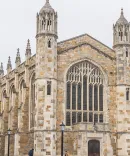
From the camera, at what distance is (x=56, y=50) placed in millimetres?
48031

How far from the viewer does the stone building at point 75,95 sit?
46219 mm

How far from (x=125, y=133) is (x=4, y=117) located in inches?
748

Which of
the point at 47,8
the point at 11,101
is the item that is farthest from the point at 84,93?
the point at 11,101

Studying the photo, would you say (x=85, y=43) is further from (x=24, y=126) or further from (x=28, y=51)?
(x=24, y=126)

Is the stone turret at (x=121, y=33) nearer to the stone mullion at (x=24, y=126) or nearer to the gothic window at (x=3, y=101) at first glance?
the stone mullion at (x=24, y=126)

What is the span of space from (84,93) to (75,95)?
3.69ft

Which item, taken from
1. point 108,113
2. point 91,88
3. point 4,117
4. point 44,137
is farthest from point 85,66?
point 4,117

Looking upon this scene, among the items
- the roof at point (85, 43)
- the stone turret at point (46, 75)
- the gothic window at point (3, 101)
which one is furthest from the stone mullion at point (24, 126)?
the gothic window at point (3, 101)

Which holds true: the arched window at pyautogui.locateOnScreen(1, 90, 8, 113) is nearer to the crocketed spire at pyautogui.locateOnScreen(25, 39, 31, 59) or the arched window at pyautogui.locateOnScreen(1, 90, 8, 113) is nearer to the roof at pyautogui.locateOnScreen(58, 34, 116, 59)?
the crocketed spire at pyautogui.locateOnScreen(25, 39, 31, 59)

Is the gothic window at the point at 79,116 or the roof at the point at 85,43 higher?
the roof at the point at 85,43

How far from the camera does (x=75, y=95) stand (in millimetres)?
48688

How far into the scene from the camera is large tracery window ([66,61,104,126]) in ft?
159

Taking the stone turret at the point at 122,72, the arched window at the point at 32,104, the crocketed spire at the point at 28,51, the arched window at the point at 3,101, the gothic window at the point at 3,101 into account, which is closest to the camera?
the stone turret at the point at 122,72

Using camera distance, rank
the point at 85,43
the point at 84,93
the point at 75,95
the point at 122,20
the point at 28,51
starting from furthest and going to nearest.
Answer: the point at 28,51
the point at 122,20
the point at 85,43
the point at 84,93
the point at 75,95
